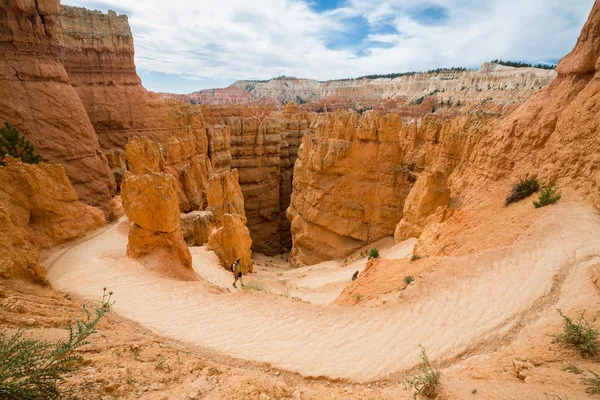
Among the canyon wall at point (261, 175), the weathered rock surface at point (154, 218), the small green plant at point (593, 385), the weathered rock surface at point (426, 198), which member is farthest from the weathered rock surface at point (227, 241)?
the canyon wall at point (261, 175)

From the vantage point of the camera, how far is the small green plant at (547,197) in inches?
360

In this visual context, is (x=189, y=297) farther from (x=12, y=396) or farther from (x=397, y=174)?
(x=397, y=174)

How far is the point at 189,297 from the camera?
7746mm

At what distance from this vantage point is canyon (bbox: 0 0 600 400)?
450 centimetres

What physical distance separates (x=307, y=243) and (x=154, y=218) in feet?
44.6

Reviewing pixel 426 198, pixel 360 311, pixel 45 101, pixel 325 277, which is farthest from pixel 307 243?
pixel 45 101

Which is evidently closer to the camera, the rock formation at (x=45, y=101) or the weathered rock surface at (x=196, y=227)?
the weathered rock surface at (x=196, y=227)

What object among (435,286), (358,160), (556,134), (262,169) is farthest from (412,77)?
(435,286)

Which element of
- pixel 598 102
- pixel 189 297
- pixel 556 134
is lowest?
pixel 189 297

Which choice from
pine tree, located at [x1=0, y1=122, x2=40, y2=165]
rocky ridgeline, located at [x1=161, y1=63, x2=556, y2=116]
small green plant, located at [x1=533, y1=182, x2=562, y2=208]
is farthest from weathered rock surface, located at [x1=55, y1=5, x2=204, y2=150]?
small green plant, located at [x1=533, y1=182, x2=562, y2=208]

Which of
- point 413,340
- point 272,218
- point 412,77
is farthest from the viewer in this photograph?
point 412,77

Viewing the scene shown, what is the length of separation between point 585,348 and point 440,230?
715 cm

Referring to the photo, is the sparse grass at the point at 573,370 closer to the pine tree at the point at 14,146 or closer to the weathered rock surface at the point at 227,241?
the weathered rock surface at the point at 227,241

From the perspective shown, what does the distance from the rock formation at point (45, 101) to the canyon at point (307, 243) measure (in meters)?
0.08
